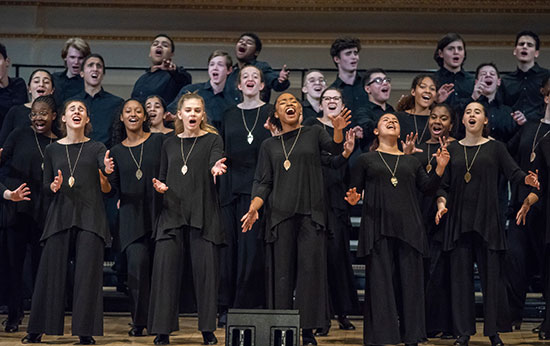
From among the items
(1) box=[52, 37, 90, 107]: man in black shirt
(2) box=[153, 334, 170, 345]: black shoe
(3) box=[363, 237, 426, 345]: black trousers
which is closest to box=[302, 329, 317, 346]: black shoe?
(3) box=[363, 237, 426, 345]: black trousers

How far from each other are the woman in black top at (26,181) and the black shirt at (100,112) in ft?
2.79

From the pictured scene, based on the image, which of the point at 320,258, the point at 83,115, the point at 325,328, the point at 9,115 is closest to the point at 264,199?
the point at 320,258

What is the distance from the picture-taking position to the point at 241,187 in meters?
6.55

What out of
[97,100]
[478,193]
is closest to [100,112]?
[97,100]

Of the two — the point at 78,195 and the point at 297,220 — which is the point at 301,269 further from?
the point at 78,195

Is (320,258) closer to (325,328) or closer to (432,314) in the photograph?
(325,328)

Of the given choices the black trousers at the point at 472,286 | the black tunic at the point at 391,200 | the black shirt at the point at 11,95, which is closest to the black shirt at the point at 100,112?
the black shirt at the point at 11,95

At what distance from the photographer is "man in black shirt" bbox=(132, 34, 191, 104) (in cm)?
757

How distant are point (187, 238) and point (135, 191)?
0.52 m

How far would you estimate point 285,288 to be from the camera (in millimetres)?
5867

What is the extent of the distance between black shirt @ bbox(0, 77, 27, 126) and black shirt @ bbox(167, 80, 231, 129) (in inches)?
45.9

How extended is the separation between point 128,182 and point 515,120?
2656 mm

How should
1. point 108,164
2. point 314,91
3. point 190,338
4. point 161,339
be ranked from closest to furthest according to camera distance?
1. point 161,339
2. point 108,164
3. point 190,338
4. point 314,91

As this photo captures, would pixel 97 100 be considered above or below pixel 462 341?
above
